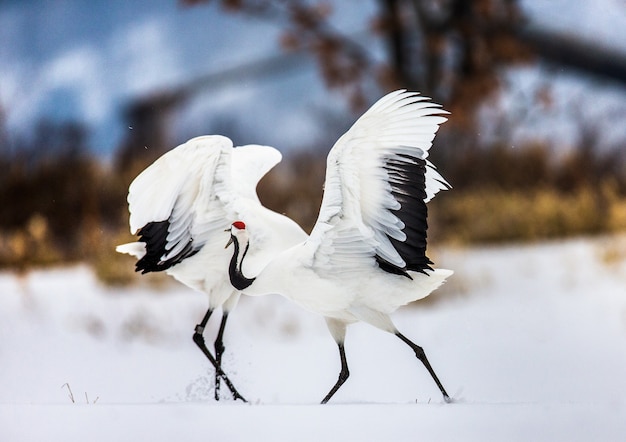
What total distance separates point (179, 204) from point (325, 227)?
42cm

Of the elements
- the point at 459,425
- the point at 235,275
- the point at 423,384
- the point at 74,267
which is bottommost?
the point at 74,267

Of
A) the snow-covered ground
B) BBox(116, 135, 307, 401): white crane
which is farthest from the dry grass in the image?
BBox(116, 135, 307, 401): white crane

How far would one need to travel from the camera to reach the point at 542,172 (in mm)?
4859

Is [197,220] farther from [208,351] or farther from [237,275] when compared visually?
[208,351]

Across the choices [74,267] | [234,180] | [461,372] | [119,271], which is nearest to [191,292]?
[119,271]

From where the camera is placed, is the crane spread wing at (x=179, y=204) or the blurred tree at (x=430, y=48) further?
the blurred tree at (x=430, y=48)

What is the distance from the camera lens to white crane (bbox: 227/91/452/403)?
1.77m

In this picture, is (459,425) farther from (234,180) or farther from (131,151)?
(131,151)

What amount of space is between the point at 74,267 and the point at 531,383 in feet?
7.53

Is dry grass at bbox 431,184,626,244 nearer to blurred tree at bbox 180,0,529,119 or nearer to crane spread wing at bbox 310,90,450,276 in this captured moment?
blurred tree at bbox 180,0,529,119

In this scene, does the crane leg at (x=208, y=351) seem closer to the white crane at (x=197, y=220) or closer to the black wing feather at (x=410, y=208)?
Answer: the white crane at (x=197, y=220)

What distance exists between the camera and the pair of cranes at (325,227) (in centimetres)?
178

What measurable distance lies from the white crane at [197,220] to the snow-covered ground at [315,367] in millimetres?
288

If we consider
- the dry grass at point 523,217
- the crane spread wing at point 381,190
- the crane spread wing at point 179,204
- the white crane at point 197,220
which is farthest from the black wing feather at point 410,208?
the dry grass at point 523,217
